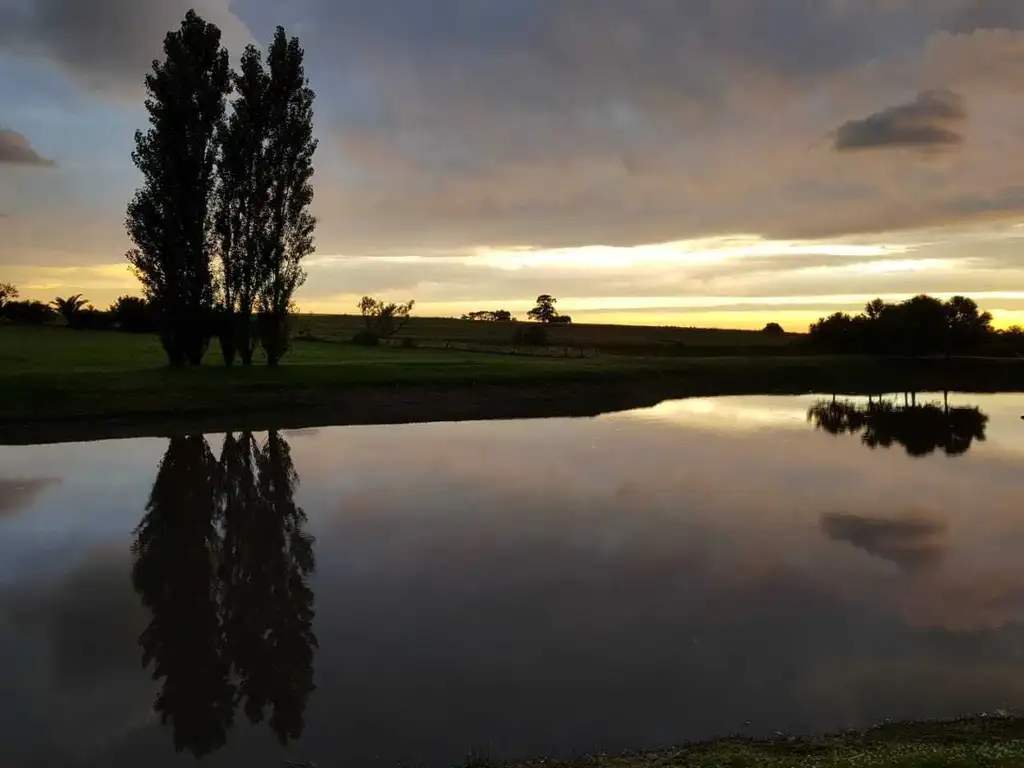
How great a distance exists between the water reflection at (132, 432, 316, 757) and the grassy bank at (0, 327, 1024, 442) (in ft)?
42.1

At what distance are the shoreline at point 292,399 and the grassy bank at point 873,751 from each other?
27373 millimetres

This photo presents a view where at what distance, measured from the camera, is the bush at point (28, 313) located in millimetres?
84875

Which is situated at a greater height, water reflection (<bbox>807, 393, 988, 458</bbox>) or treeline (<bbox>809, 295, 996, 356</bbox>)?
treeline (<bbox>809, 295, 996, 356</bbox>)

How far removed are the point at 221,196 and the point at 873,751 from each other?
41336 mm

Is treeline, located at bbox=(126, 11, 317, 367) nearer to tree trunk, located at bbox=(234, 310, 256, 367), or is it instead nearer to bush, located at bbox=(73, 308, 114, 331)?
tree trunk, located at bbox=(234, 310, 256, 367)

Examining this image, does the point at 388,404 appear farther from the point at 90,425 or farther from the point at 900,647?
the point at 900,647

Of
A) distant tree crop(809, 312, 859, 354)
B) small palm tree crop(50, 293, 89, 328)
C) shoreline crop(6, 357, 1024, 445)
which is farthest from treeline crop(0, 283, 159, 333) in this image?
distant tree crop(809, 312, 859, 354)

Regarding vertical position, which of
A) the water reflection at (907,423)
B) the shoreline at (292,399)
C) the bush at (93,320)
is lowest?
the water reflection at (907,423)

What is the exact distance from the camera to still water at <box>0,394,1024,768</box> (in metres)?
8.12

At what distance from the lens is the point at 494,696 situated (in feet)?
28.3

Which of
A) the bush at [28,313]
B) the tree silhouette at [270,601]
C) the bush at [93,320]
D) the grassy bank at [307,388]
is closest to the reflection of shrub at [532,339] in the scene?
the grassy bank at [307,388]

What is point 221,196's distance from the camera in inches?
1630

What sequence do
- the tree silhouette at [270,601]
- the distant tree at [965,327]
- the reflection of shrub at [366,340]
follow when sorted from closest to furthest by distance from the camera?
the tree silhouette at [270,601] < the reflection of shrub at [366,340] < the distant tree at [965,327]

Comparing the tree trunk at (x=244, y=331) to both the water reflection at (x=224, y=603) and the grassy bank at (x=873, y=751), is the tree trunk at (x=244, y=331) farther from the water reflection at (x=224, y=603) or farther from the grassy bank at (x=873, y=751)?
the grassy bank at (x=873, y=751)
